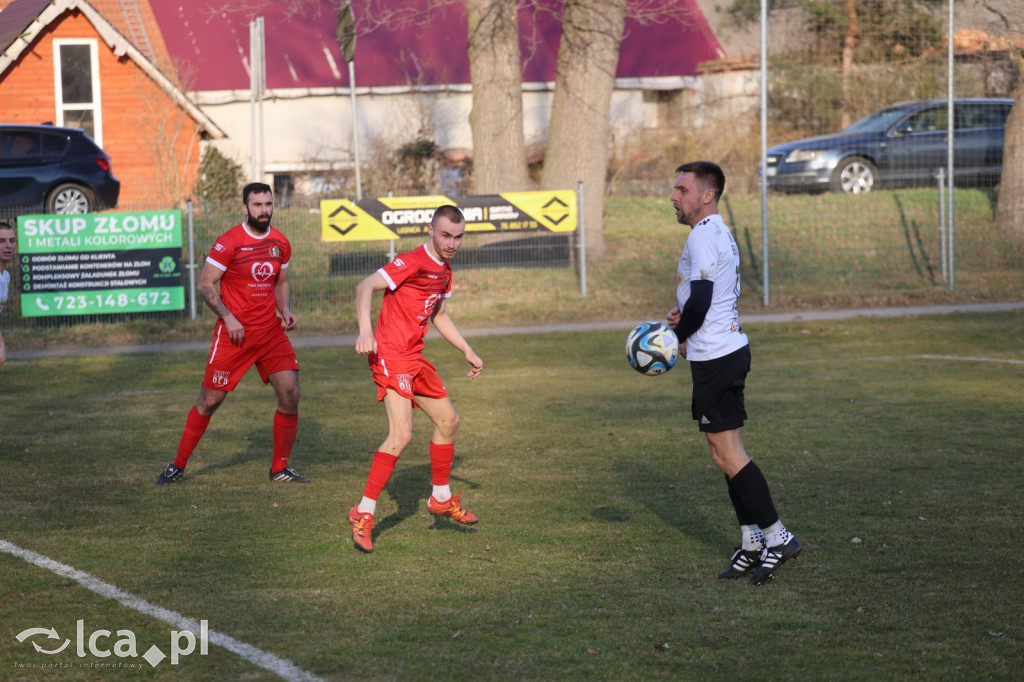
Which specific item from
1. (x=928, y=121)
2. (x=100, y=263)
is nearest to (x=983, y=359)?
(x=928, y=121)

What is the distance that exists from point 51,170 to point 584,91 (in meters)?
9.46

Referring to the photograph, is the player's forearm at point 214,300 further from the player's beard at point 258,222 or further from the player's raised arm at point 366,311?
the player's raised arm at point 366,311

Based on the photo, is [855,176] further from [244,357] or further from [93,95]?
[93,95]

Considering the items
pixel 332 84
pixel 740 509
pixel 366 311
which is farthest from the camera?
pixel 332 84

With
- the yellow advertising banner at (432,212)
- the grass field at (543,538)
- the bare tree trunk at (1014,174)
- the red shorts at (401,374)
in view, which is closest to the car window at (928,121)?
the bare tree trunk at (1014,174)

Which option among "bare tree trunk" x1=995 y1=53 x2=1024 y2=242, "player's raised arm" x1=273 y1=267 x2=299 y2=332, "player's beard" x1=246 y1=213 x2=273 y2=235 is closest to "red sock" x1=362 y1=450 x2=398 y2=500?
"player's raised arm" x1=273 y1=267 x2=299 y2=332

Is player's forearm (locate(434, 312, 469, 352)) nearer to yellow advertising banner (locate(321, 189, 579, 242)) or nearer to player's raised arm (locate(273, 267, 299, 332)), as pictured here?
player's raised arm (locate(273, 267, 299, 332))

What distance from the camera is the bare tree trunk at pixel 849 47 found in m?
21.2

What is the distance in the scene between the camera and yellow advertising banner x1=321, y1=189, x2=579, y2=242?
18.2m

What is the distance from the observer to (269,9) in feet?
110

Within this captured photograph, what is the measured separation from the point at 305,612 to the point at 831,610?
251cm

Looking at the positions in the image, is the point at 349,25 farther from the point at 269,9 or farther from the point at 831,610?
the point at 831,610

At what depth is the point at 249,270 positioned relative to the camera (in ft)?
27.1

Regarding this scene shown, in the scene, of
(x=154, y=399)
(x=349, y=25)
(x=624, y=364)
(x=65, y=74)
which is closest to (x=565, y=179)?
(x=349, y=25)
